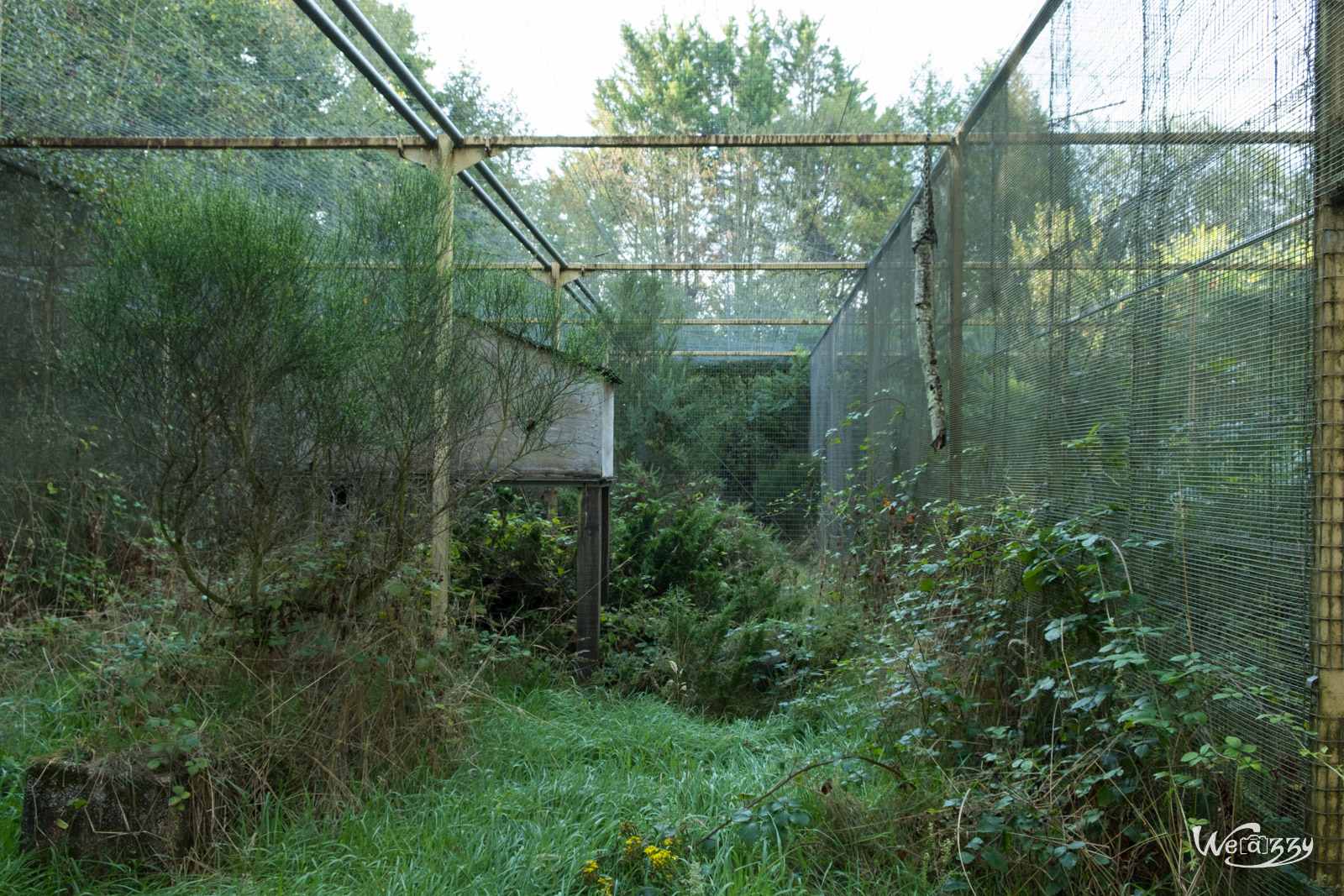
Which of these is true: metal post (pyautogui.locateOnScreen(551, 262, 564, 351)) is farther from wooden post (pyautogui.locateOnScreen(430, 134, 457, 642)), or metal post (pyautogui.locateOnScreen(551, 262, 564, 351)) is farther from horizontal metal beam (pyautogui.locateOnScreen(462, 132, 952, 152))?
horizontal metal beam (pyautogui.locateOnScreen(462, 132, 952, 152))

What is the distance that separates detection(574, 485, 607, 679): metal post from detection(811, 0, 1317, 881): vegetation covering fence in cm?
230

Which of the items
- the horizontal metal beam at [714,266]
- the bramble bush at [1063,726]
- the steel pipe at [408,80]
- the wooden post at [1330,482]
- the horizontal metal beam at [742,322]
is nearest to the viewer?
the wooden post at [1330,482]

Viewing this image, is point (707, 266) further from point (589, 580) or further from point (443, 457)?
point (443, 457)

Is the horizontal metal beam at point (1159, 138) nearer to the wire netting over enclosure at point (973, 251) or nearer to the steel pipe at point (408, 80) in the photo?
the wire netting over enclosure at point (973, 251)

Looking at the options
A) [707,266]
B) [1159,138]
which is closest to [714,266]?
[707,266]

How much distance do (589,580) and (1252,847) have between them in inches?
141

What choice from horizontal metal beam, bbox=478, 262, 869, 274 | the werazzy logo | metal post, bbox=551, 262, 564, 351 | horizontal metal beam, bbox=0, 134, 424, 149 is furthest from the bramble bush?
horizontal metal beam, bbox=478, 262, 869, 274

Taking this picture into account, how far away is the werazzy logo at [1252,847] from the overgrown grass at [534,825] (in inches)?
27.0

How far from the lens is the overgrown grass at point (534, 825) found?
244cm

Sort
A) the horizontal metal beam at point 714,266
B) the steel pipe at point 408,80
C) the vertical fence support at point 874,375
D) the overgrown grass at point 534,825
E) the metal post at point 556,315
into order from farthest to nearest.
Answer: the horizontal metal beam at point 714,266, the vertical fence support at point 874,375, the metal post at point 556,315, the steel pipe at point 408,80, the overgrown grass at point 534,825

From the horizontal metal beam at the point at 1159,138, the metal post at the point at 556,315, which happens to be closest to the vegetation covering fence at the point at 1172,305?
the horizontal metal beam at the point at 1159,138

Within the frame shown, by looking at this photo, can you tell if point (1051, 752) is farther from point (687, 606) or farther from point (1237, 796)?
point (687, 606)

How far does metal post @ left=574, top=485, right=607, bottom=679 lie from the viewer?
4973 millimetres

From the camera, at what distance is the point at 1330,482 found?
170cm
